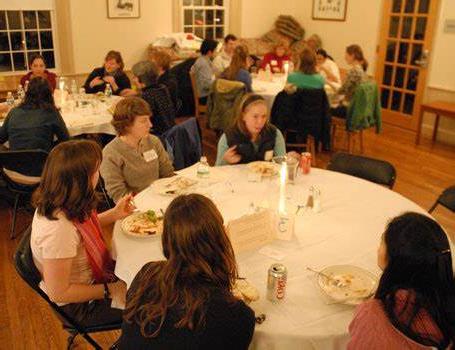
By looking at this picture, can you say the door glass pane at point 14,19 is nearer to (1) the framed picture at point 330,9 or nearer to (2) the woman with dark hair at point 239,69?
(2) the woman with dark hair at point 239,69

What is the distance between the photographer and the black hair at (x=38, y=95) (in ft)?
11.6

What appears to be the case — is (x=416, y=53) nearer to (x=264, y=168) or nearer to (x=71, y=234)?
(x=264, y=168)

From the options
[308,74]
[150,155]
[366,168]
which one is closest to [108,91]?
[308,74]

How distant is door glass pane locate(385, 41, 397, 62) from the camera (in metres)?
6.69

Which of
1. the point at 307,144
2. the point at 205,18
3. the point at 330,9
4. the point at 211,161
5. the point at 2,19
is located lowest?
the point at 211,161

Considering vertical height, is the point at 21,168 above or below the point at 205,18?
below

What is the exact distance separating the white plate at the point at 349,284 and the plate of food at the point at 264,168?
3.31ft

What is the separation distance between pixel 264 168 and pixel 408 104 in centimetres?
458

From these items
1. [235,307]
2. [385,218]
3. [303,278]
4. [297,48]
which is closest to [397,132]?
[297,48]

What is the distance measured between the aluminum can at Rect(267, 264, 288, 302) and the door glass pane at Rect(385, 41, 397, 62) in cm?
584

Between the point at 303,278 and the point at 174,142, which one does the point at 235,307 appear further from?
the point at 174,142

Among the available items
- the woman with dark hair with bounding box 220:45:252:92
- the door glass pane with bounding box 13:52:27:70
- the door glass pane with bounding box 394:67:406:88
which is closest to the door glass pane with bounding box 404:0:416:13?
the door glass pane with bounding box 394:67:406:88

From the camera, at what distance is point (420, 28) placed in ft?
20.5

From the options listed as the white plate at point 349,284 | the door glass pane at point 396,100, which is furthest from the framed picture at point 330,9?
the white plate at point 349,284
